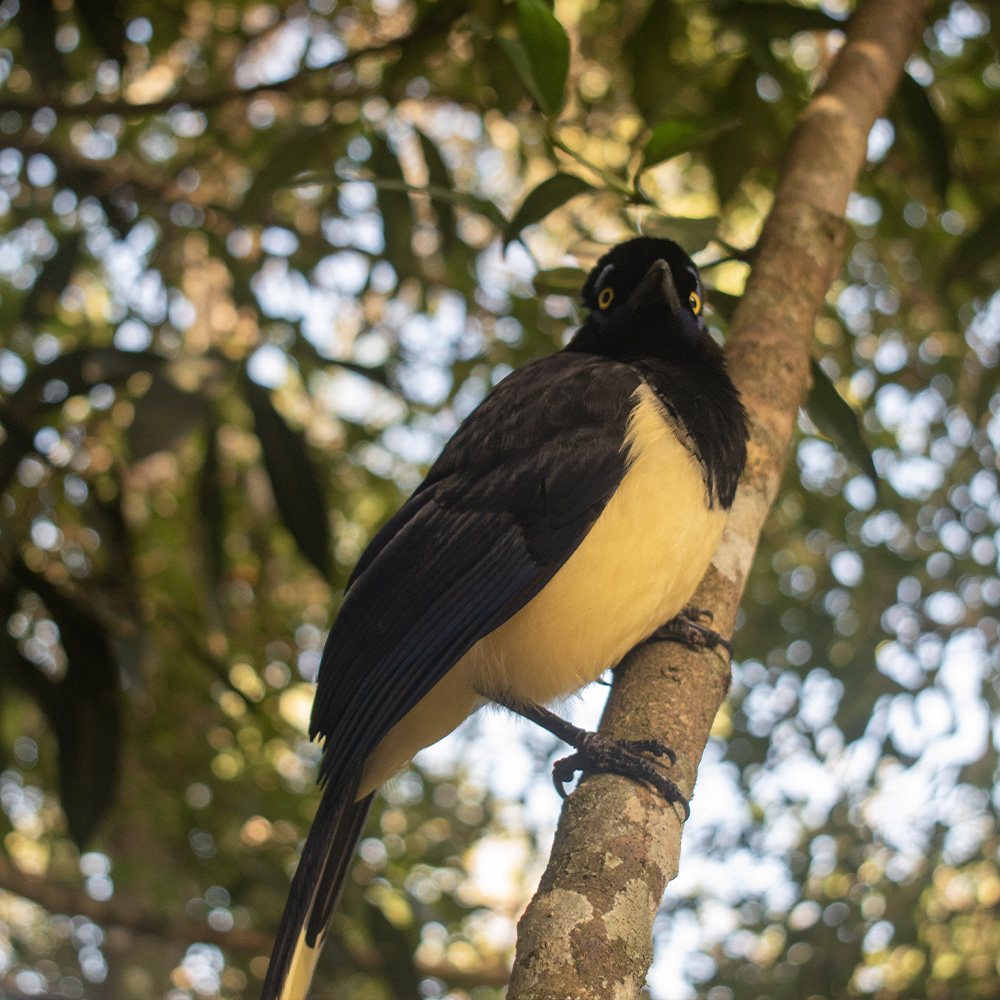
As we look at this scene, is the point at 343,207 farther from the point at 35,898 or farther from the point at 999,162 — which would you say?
the point at 35,898

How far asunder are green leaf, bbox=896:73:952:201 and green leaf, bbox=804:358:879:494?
1.13 m

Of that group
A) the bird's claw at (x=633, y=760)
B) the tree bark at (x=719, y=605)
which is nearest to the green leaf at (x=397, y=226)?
the tree bark at (x=719, y=605)

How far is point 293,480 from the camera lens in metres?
2.83

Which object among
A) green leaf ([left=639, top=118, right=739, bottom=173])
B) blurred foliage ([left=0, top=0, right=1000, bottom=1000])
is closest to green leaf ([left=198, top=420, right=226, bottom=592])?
blurred foliage ([left=0, top=0, right=1000, bottom=1000])

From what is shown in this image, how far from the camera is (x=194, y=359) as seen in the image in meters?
2.77

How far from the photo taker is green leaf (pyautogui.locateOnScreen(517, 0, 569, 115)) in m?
1.89

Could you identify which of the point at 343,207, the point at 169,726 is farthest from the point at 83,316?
the point at 169,726

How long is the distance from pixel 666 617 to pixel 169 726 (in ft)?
10.9

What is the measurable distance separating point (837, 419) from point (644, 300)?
0.49m

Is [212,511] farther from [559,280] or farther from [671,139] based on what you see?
[671,139]

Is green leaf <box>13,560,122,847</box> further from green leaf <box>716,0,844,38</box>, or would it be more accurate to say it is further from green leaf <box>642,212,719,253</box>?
green leaf <box>716,0,844,38</box>

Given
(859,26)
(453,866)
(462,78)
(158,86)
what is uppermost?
(158,86)

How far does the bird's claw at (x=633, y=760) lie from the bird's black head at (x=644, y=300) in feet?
3.11

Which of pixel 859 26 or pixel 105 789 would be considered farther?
pixel 105 789
